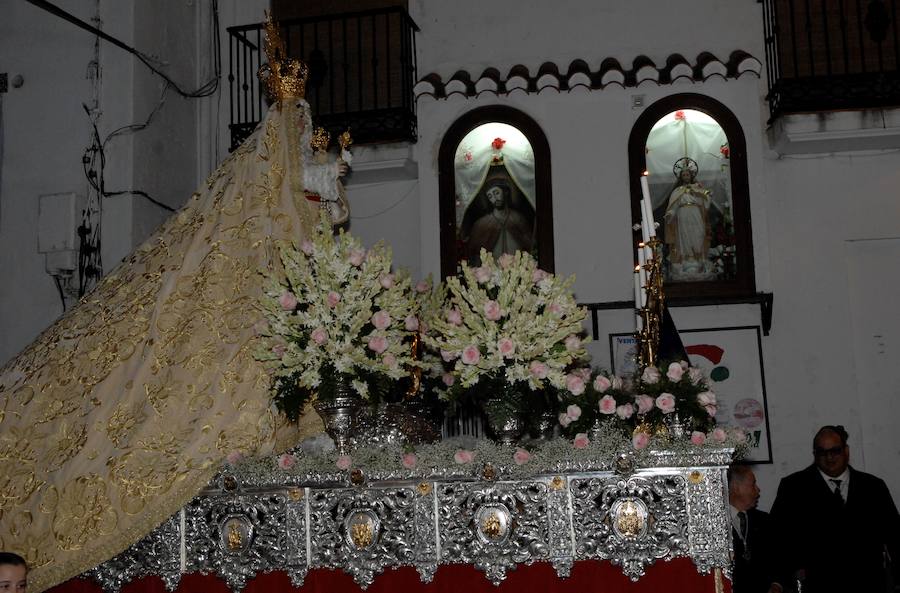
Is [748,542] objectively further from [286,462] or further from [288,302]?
[288,302]

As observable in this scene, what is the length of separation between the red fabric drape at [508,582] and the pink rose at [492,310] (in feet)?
3.00

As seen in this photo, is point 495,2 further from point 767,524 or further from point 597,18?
point 767,524

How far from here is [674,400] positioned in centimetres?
389

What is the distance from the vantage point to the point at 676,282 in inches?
325

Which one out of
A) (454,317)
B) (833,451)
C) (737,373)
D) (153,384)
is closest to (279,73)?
(153,384)

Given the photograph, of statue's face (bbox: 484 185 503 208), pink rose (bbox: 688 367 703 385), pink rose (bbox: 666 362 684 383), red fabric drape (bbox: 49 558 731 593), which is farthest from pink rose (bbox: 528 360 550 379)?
statue's face (bbox: 484 185 503 208)

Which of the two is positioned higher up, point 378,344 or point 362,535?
point 378,344

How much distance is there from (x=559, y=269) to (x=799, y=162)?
2.10 meters

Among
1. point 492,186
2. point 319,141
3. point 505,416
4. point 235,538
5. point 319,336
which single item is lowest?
point 235,538

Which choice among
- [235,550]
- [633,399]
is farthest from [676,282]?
[235,550]

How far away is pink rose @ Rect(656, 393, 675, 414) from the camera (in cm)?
383

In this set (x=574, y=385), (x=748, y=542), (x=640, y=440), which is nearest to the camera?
(x=640, y=440)

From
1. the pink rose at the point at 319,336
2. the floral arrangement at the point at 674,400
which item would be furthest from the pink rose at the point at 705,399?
the pink rose at the point at 319,336

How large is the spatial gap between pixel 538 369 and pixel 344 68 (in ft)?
19.6
